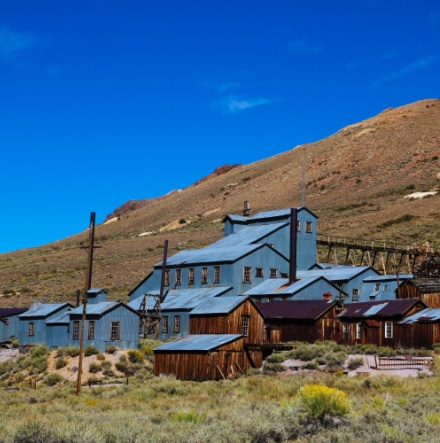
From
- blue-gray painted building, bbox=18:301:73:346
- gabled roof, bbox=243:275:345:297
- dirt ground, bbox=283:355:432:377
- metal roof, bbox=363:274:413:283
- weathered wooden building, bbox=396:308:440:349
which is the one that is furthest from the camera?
metal roof, bbox=363:274:413:283

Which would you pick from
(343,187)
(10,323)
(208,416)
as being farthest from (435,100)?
(208,416)

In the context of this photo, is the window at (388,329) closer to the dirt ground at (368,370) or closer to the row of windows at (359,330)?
the row of windows at (359,330)

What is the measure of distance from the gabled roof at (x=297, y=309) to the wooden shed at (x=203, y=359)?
6628 millimetres

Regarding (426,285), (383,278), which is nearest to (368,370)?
(426,285)

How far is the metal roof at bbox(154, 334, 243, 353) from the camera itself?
3696 cm

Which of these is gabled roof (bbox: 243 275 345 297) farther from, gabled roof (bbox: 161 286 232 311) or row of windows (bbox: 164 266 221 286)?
row of windows (bbox: 164 266 221 286)

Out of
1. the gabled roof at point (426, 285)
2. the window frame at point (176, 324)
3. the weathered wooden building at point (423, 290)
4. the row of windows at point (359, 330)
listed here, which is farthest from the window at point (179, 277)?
the gabled roof at point (426, 285)

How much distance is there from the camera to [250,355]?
128 ft

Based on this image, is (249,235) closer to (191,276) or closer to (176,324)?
(191,276)

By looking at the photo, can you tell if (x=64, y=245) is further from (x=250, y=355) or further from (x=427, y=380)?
(x=427, y=380)

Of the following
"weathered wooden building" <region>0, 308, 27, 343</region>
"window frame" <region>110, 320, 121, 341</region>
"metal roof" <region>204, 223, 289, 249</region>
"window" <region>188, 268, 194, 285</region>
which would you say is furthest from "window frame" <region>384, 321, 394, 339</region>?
"weathered wooden building" <region>0, 308, 27, 343</region>

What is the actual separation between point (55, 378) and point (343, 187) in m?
89.1

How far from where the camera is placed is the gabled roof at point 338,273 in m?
55.1

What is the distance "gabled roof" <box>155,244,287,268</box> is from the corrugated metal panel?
1055cm
